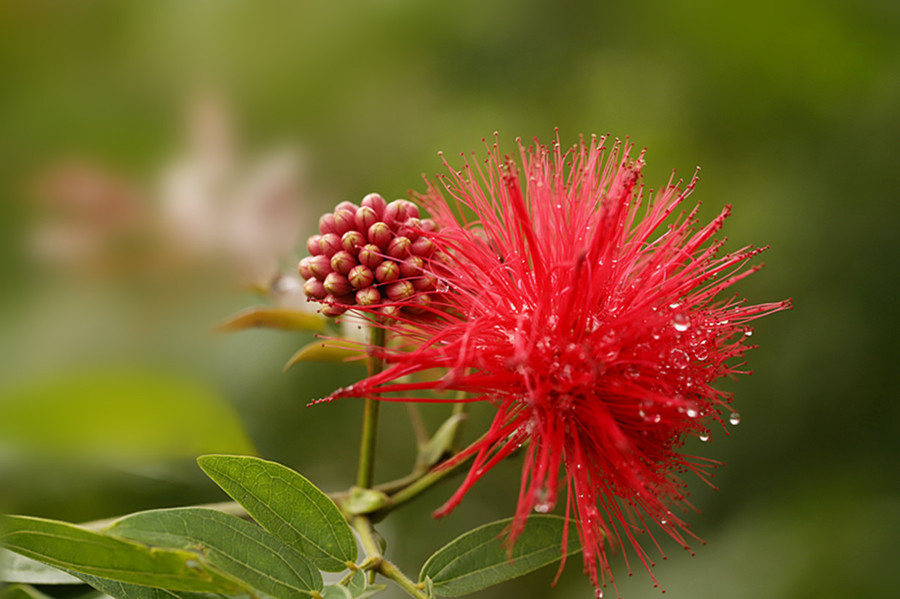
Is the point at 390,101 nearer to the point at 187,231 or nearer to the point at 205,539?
the point at 187,231

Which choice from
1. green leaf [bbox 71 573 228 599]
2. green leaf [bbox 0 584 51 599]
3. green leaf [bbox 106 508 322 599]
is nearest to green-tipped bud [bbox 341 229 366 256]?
green leaf [bbox 106 508 322 599]

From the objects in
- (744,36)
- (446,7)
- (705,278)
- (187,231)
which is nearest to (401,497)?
(705,278)

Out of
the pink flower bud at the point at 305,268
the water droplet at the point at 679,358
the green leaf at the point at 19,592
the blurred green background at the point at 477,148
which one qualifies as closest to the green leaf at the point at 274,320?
the blurred green background at the point at 477,148

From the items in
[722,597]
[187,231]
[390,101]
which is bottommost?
[722,597]

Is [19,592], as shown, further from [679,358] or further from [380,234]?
[679,358]

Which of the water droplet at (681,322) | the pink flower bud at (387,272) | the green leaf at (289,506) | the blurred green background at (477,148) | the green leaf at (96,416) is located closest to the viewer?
the green leaf at (96,416)

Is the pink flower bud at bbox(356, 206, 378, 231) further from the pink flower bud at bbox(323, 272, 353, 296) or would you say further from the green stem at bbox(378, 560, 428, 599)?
the green stem at bbox(378, 560, 428, 599)

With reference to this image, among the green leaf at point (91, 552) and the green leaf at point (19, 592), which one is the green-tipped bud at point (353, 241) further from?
the green leaf at point (19, 592)
